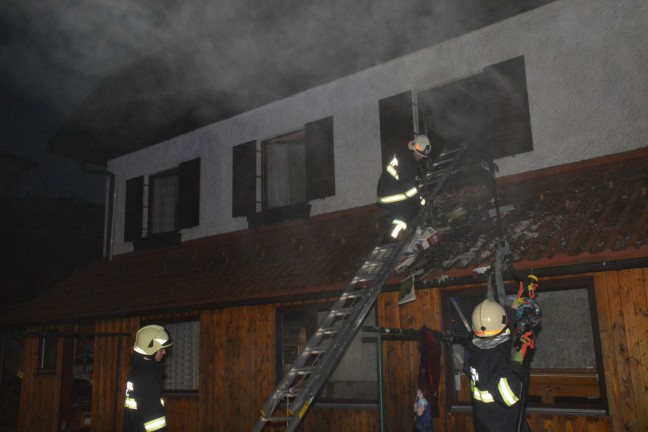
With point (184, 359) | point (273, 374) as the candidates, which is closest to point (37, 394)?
point (184, 359)

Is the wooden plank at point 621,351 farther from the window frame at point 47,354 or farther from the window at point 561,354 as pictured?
the window frame at point 47,354

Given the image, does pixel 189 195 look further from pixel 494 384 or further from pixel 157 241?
pixel 494 384

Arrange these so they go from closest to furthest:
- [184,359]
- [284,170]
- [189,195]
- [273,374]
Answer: [273,374], [184,359], [284,170], [189,195]

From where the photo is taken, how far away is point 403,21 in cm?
871

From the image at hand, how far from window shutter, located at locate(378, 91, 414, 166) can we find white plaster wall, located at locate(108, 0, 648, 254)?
20 cm

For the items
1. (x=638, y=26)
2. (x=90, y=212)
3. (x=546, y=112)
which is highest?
(x=90, y=212)

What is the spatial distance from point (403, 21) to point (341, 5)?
Answer: 6.20 feet

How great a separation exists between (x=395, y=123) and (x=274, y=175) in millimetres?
3116

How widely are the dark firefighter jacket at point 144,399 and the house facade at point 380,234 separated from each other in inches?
82.5

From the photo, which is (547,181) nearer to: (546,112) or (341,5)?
(546,112)

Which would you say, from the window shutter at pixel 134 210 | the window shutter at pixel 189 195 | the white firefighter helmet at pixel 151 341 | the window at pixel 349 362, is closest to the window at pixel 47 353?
the window shutter at pixel 134 210

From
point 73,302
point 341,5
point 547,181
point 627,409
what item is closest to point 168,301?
point 73,302

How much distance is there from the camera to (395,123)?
9.66m

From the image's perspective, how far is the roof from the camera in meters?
6.36
